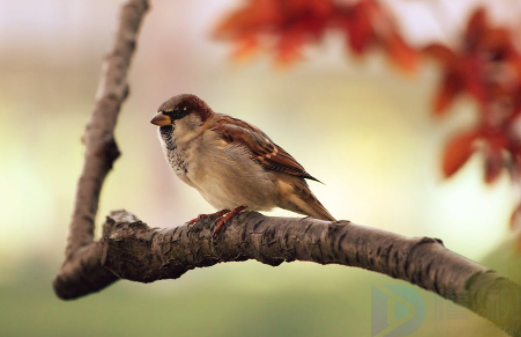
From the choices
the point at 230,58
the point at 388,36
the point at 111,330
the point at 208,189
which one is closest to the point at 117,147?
the point at 208,189

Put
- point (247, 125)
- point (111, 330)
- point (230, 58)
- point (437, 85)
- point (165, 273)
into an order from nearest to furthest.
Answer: point (165, 273), point (247, 125), point (437, 85), point (230, 58), point (111, 330)

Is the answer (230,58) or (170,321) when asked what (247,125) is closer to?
(230,58)

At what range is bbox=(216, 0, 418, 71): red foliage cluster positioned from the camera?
1283 mm

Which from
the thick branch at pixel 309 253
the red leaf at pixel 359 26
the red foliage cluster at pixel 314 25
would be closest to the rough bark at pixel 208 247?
the thick branch at pixel 309 253

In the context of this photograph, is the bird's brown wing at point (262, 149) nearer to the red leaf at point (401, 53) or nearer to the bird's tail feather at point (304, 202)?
the bird's tail feather at point (304, 202)

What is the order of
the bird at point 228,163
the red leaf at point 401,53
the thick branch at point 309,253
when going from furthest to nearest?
the red leaf at point 401,53
the bird at point 228,163
the thick branch at point 309,253

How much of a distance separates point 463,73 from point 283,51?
1.24ft

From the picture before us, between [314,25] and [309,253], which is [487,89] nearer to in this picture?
[314,25]

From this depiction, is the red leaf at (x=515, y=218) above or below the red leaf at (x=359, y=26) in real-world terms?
below

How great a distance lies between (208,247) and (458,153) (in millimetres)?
594

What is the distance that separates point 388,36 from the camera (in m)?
1.30

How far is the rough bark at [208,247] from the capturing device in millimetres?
545

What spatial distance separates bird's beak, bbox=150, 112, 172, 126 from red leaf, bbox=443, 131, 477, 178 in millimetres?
530

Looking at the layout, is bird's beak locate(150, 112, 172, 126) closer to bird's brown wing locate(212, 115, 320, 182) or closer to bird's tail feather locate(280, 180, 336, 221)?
bird's brown wing locate(212, 115, 320, 182)
